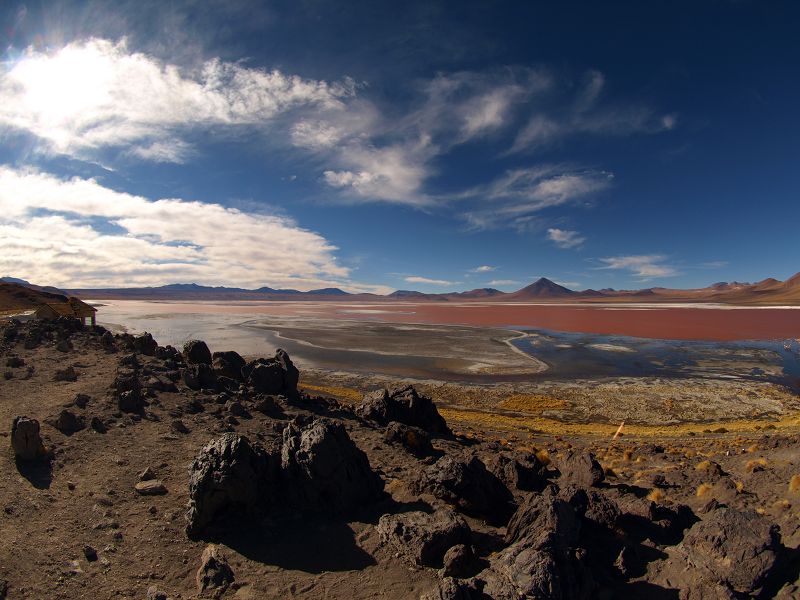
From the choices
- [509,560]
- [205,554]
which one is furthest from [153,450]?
[509,560]

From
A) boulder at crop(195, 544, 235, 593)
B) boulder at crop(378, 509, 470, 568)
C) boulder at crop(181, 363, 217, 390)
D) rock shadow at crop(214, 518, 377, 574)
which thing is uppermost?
boulder at crop(181, 363, 217, 390)

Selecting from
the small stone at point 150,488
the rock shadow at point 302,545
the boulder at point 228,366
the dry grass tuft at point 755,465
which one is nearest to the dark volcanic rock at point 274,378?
the boulder at point 228,366

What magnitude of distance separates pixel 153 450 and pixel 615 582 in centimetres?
914

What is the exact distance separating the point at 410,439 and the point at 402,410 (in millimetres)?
2214

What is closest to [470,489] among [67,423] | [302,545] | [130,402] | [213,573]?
[302,545]

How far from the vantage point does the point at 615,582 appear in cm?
590

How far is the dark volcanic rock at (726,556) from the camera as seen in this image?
5109 mm

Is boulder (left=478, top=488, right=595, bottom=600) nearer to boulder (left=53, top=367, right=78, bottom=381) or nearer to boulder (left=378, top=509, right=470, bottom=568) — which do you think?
boulder (left=378, top=509, right=470, bottom=568)

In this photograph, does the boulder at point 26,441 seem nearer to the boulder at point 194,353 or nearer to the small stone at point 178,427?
the small stone at point 178,427

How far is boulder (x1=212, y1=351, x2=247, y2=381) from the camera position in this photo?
52.6ft

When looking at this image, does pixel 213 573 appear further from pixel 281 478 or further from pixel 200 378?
pixel 200 378

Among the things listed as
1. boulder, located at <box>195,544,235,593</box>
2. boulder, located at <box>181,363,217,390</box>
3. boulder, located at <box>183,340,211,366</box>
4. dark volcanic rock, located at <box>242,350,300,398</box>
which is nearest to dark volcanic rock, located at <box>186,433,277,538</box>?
boulder, located at <box>195,544,235,593</box>

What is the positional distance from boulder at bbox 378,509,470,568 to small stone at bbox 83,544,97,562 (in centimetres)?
408

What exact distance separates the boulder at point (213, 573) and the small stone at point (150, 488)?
7.40 feet
